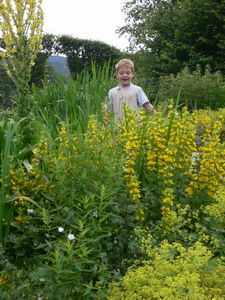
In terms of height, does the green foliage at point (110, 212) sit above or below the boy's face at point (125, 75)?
below

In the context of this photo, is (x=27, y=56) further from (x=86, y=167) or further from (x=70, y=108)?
(x=70, y=108)

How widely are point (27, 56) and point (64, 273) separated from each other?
185 centimetres

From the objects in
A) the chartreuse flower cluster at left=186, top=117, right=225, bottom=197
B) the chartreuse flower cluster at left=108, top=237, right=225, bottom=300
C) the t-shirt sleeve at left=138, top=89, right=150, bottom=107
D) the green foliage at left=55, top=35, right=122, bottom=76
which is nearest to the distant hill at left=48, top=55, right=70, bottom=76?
the green foliage at left=55, top=35, right=122, bottom=76

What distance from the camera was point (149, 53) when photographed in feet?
50.3

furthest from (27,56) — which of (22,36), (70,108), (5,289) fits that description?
(70,108)

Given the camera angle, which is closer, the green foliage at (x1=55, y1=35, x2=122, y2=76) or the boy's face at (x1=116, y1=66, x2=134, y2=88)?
the boy's face at (x1=116, y1=66, x2=134, y2=88)

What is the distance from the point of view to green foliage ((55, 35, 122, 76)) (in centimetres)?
1920

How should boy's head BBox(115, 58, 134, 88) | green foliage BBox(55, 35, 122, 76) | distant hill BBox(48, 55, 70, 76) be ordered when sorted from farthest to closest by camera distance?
green foliage BBox(55, 35, 122, 76)
distant hill BBox(48, 55, 70, 76)
boy's head BBox(115, 58, 134, 88)

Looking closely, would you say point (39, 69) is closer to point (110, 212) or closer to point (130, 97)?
point (130, 97)

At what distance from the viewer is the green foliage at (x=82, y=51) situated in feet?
63.0

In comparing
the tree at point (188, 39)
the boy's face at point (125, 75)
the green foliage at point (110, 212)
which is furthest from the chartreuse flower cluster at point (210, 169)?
the tree at point (188, 39)

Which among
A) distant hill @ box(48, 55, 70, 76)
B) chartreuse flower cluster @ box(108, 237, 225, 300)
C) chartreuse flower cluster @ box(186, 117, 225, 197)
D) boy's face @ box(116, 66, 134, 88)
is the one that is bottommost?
distant hill @ box(48, 55, 70, 76)

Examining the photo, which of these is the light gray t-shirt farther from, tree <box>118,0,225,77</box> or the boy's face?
tree <box>118,0,225,77</box>

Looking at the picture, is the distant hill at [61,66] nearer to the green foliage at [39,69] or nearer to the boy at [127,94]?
the green foliage at [39,69]
